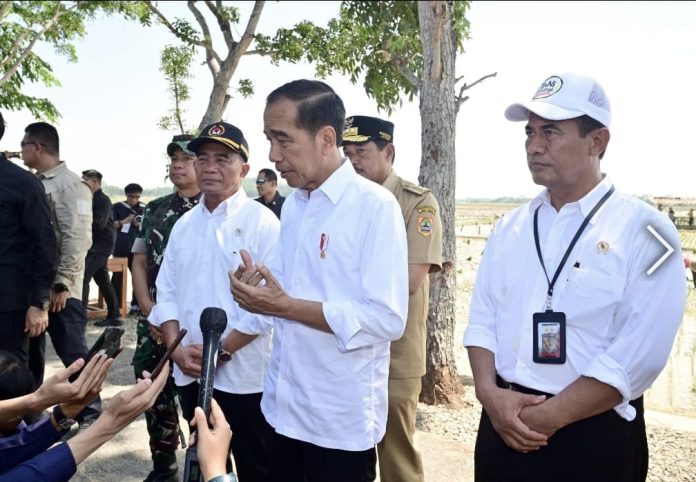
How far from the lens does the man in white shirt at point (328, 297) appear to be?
7.33 feet

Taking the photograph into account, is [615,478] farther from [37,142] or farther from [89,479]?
[37,142]

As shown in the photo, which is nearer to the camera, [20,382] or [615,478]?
[615,478]

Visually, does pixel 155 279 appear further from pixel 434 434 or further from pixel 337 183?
pixel 434 434

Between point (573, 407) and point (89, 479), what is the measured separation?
132 inches

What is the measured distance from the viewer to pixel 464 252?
28.3 meters

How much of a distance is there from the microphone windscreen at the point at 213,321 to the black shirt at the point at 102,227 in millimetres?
7159

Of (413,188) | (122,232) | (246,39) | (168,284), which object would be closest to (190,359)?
(168,284)

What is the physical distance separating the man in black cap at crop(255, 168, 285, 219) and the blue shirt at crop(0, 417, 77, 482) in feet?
24.0

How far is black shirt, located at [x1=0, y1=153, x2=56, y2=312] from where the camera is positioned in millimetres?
3955

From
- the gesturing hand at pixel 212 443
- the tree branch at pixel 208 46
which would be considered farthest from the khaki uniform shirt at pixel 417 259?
the tree branch at pixel 208 46

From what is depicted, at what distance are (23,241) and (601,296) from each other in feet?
12.2

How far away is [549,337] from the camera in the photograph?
2092 millimetres

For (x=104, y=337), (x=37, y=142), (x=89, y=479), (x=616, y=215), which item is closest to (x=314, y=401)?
(x=104, y=337)

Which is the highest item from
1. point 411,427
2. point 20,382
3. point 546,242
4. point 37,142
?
point 37,142
